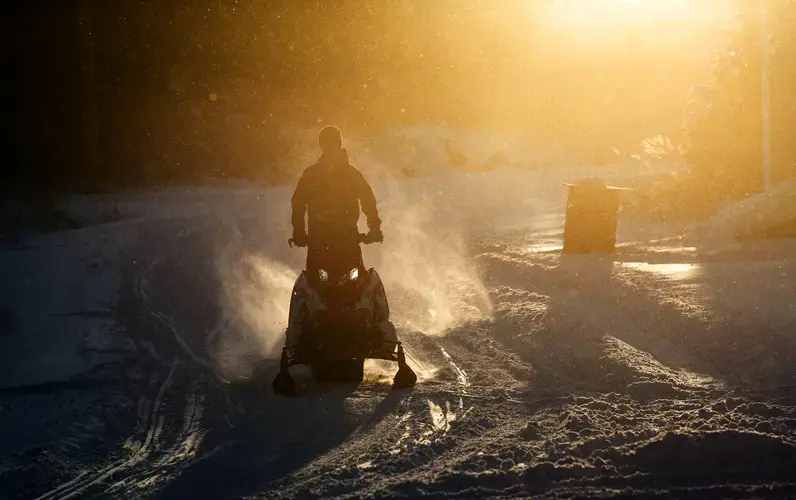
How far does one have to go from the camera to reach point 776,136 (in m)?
26.6

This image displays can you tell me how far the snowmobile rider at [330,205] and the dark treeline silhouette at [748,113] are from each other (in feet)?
60.9

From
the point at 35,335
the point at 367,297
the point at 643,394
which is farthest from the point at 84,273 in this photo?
the point at 643,394

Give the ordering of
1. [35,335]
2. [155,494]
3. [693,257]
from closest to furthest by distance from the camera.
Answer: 1. [155,494]
2. [35,335]
3. [693,257]

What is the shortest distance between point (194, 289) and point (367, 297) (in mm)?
6614

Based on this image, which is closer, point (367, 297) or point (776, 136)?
point (367, 297)

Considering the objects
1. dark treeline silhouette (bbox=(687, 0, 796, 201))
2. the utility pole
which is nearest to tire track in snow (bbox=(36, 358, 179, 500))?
dark treeline silhouette (bbox=(687, 0, 796, 201))

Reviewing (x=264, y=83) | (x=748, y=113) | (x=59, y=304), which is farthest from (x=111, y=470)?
(x=264, y=83)

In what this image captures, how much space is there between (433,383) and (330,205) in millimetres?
1808

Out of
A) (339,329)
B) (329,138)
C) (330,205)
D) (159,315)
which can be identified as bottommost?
(159,315)

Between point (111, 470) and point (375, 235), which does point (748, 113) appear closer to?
point (375, 235)

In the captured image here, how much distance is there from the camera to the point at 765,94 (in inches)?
1046

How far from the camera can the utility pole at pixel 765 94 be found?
2628cm

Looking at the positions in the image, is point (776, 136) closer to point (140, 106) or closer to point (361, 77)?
point (140, 106)

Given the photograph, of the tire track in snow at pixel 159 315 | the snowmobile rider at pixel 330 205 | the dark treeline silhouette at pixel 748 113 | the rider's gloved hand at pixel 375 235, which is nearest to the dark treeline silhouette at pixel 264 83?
the tire track in snow at pixel 159 315
